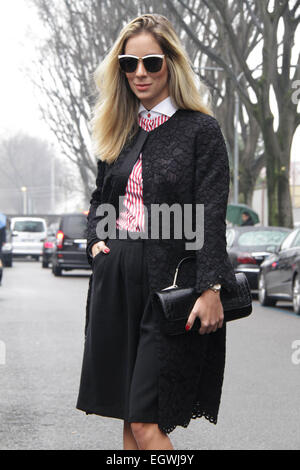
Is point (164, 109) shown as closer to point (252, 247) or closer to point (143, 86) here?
point (143, 86)

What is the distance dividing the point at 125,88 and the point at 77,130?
136 feet

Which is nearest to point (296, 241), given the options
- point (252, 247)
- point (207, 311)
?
point (252, 247)

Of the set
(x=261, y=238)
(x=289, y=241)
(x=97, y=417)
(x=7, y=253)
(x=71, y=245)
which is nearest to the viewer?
(x=97, y=417)

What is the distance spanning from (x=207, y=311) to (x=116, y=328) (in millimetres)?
352

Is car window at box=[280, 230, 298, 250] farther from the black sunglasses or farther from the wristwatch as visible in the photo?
the wristwatch

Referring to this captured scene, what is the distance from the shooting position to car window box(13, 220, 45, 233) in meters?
38.6

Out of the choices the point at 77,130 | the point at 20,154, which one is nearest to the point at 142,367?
the point at 77,130

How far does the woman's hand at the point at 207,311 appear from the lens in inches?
133

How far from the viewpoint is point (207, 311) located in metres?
3.39

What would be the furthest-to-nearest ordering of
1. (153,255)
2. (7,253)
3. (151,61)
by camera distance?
(7,253) < (151,61) < (153,255)

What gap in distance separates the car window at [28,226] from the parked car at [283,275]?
73.4ft

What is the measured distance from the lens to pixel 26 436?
5.71m

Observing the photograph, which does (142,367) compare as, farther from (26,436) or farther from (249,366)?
(249,366)

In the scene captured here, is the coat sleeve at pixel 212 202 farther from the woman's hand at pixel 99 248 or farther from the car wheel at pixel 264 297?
the car wheel at pixel 264 297
